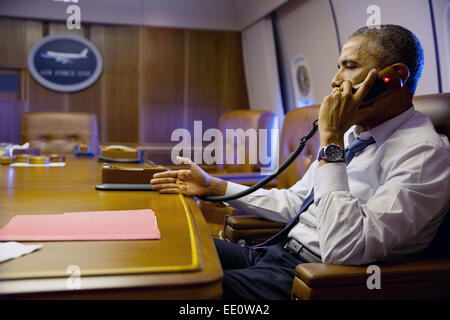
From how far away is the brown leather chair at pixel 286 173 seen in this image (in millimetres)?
1598

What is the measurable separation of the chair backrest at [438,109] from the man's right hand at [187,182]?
0.80 m

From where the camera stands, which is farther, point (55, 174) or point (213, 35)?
point (213, 35)

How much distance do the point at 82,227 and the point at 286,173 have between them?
1.63 meters

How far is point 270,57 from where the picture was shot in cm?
486

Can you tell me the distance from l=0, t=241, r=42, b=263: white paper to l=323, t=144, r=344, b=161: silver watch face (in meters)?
0.76

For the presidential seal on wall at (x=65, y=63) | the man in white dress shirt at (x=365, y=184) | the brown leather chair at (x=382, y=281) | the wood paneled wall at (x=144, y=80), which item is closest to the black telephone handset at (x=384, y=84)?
the man in white dress shirt at (x=365, y=184)

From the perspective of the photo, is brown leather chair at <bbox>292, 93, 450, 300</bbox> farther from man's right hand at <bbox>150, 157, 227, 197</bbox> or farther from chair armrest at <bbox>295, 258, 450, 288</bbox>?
man's right hand at <bbox>150, 157, 227, 197</bbox>

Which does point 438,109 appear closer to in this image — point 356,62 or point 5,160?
point 356,62

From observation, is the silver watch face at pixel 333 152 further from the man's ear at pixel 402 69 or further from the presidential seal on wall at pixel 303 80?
the presidential seal on wall at pixel 303 80

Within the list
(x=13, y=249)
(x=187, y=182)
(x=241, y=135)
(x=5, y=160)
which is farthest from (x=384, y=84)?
(x=5, y=160)

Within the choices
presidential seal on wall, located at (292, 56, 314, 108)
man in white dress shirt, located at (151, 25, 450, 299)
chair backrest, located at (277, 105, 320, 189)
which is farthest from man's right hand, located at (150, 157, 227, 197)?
presidential seal on wall, located at (292, 56, 314, 108)
